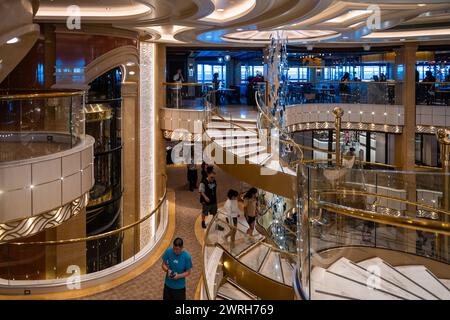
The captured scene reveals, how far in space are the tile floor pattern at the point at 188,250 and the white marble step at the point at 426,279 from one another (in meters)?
3.71

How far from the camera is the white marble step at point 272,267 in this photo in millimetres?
7344

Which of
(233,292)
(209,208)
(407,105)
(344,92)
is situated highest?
(344,92)

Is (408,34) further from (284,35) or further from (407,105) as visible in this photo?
(407,105)

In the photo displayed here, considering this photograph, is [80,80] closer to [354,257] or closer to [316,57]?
[354,257]

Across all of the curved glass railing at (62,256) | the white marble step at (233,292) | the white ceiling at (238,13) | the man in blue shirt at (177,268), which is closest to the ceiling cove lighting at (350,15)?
the white ceiling at (238,13)

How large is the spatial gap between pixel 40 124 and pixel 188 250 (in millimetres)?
4515

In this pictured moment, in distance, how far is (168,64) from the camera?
24031 mm

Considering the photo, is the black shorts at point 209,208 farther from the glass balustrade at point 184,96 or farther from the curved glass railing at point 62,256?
the glass balustrade at point 184,96

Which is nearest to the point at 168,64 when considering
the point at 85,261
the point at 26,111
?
the point at 85,261

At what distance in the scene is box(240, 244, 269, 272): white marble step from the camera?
25.0 feet

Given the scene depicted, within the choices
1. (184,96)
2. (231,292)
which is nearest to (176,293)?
(231,292)

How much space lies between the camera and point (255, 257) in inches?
309

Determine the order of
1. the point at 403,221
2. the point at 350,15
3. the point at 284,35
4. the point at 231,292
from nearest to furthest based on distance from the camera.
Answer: the point at 403,221 → the point at 231,292 → the point at 350,15 → the point at 284,35
